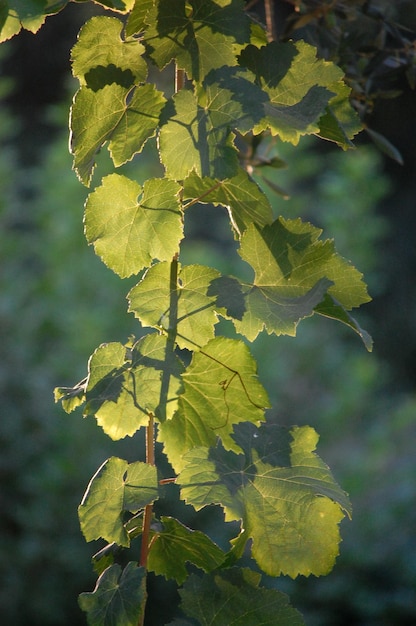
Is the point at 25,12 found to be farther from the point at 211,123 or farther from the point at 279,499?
the point at 279,499

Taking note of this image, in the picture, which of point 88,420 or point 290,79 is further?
point 88,420

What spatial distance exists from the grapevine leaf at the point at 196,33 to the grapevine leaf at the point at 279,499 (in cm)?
28

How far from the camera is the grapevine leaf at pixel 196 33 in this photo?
54 cm

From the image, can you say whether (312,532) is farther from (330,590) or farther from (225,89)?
(330,590)

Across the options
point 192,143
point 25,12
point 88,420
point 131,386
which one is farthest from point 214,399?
point 88,420

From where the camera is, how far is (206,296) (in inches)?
21.9

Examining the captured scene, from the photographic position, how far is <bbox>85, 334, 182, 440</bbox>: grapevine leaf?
0.54 meters

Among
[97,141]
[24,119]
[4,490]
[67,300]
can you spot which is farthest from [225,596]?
[24,119]

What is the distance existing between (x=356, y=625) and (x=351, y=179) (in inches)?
79.4

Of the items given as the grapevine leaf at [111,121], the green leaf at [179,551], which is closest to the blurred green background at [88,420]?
the green leaf at [179,551]

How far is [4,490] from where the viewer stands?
244 centimetres

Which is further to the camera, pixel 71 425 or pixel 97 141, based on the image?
pixel 71 425

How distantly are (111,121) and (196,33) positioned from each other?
0.09 m

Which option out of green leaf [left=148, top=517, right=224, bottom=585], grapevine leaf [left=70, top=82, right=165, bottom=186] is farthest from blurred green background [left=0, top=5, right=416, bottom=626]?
grapevine leaf [left=70, top=82, right=165, bottom=186]
